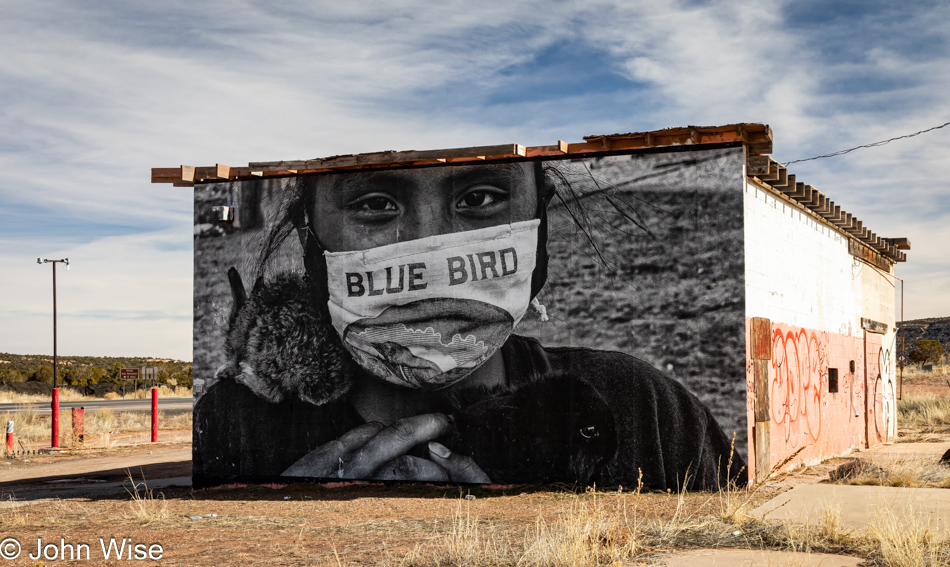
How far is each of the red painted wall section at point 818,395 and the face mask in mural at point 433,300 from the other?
3756 millimetres

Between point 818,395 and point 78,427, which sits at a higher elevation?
point 818,395

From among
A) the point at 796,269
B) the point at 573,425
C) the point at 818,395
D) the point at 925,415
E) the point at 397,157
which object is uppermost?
the point at 397,157

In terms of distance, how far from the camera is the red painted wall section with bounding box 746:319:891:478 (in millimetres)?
14500

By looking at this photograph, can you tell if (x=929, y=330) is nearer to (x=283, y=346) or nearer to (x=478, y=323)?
(x=478, y=323)

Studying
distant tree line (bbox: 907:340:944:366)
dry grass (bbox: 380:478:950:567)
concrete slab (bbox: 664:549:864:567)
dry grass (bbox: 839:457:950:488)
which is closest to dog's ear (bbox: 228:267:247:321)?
dry grass (bbox: 380:478:950:567)

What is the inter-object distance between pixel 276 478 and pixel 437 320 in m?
3.98

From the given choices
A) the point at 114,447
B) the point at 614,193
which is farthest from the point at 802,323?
the point at 114,447

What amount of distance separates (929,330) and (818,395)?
3232 inches

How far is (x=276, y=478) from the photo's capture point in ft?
49.7

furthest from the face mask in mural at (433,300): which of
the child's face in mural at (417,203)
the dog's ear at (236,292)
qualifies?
the dog's ear at (236,292)

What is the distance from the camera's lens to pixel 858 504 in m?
10.9

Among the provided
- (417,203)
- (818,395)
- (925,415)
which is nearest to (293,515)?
(417,203)

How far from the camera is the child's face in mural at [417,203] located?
1428 centimetres

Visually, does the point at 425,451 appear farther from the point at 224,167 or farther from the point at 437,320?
the point at 224,167
